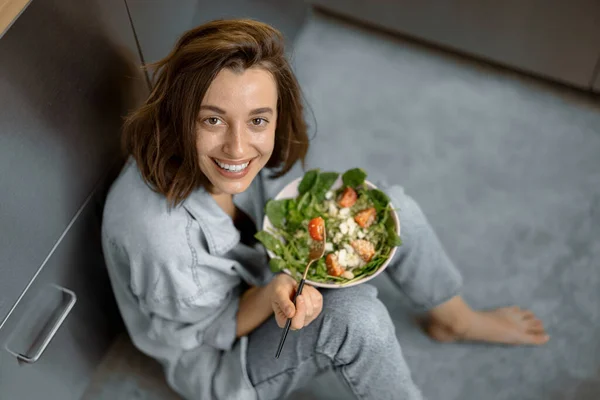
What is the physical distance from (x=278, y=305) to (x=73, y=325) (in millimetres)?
423

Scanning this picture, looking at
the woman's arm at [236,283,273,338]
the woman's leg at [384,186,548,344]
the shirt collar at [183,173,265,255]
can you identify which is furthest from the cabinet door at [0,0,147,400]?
the woman's leg at [384,186,548,344]

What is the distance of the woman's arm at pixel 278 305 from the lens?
3.22 ft

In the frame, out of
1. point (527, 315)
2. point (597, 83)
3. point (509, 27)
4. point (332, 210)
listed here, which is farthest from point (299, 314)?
point (597, 83)

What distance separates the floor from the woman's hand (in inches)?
9.9

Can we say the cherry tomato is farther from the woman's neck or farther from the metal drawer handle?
the metal drawer handle

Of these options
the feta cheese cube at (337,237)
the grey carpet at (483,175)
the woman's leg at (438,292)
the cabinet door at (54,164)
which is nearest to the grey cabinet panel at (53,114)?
the cabinet door at (54,164)

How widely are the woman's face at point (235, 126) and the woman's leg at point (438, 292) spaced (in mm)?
339

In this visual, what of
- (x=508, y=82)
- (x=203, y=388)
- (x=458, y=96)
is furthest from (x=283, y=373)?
(x=508, y=82)

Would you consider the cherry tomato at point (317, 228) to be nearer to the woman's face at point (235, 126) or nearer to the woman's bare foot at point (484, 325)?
the woman's face at point (235, 126)

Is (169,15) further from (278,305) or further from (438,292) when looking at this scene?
(438,292)

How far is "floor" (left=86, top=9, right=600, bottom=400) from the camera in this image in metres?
1.38

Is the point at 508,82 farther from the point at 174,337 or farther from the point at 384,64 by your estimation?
the point at 174,337

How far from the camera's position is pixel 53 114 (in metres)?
0.91

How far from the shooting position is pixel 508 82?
183 cm
